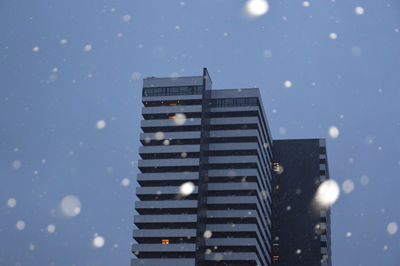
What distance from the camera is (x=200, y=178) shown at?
11112cm

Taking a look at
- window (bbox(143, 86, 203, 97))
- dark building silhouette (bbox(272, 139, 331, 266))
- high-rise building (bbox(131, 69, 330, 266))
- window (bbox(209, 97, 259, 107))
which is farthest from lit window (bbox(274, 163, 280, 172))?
window (bbox(143, 86, 203, 97))

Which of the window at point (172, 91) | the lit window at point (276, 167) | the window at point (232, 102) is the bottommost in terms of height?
the lit window at point (276, 167)

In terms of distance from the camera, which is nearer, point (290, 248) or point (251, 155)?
point (251, 155)

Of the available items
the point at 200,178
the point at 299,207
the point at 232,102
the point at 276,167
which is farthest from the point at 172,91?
the point at 299,207

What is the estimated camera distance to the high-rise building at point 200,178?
108 meters

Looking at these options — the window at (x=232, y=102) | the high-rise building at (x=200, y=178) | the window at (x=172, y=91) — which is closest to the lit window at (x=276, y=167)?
the high-rise building at (x=200, y=178)

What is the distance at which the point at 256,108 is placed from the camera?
389 feet

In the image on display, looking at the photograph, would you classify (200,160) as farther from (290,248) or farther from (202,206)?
(290,248)

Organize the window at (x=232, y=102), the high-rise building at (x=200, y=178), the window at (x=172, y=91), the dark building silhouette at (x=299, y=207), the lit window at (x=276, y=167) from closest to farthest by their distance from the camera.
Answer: the high-rise building at (x=200, y=178) < the window at (x=172, y=91) < the window at (x=232, y=102) < the dark building silhouette at (x=299, y=207) < the lit window at (x=276, y=167)

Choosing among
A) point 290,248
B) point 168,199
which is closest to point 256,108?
point 168,199

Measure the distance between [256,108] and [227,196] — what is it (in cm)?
1899

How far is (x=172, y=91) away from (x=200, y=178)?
19838mm

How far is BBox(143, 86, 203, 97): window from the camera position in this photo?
118 m

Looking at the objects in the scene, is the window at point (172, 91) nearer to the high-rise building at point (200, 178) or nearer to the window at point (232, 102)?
the high-rise building at point (200, 178)
